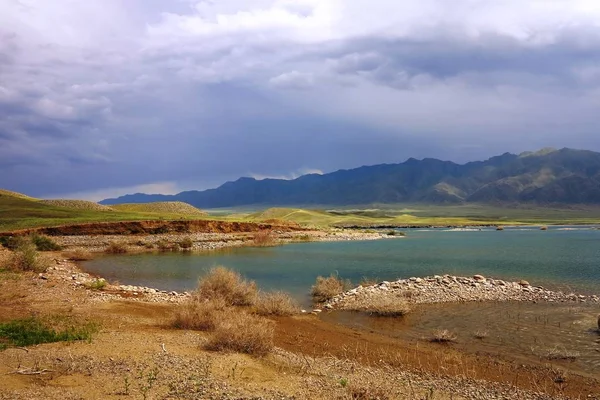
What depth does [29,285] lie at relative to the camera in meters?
25.3

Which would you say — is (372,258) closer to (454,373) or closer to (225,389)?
(454,373)

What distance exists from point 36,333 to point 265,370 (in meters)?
7.27

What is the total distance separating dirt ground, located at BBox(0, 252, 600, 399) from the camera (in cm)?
1019

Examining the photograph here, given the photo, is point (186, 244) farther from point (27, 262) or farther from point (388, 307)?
point (388, 307)

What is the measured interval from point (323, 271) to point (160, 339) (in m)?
24.1

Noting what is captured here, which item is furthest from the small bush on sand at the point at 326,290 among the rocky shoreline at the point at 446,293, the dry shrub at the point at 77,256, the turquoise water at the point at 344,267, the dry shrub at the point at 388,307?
the dry shrub at the point at 77,256

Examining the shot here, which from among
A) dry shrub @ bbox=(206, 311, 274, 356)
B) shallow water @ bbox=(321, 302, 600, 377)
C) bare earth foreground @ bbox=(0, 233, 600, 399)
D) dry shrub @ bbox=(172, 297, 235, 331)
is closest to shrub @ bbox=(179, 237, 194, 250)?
shallow water @ bbox=(321, 302, 600, 377)

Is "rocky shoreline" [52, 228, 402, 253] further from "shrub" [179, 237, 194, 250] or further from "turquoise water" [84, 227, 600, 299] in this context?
"turquoise water" [84, 227, 600, 299]

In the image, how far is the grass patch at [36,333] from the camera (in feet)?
44.7

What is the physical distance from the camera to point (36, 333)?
46.5ft

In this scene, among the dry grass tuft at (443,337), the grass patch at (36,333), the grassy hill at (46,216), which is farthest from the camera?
the grassy hill at (46,216)

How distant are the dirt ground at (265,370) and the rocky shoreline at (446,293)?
585 cm

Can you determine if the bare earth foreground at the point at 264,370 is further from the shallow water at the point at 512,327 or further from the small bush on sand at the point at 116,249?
the small bush on sand at the point at 116,249

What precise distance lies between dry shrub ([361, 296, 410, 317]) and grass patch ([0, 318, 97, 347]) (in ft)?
39.5
